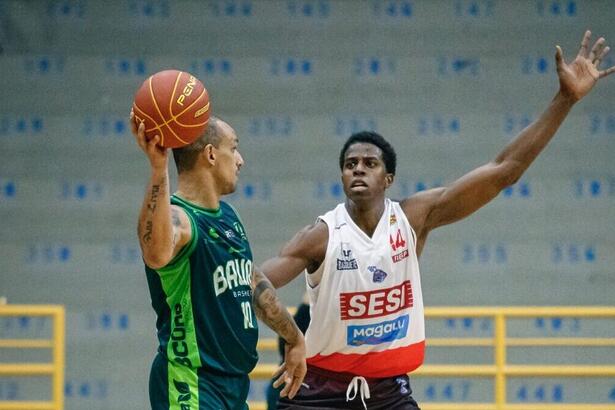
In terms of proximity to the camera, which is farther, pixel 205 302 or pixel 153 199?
pixel 205 302

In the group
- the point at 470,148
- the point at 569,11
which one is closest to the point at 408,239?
the point at 470,148

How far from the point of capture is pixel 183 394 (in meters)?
4.71

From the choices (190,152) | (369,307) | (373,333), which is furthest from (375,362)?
(190,152)

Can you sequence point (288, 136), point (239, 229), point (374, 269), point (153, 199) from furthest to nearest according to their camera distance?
point (288, 136)
point (374, 269)
point (239, 229)
point (153, 199)

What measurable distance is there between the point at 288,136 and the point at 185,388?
604 cm

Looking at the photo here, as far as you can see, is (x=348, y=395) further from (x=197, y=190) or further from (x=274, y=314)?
(x=197, y=190)

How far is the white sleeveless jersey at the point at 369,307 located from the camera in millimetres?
6293

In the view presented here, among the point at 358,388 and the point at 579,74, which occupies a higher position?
the point at 579,74

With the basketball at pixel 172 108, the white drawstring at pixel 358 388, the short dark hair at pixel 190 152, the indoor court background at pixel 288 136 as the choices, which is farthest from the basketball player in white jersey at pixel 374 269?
the indoor court background at pixel 288 136

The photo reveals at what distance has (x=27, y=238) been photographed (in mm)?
10594

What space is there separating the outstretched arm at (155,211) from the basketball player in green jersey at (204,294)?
103mm

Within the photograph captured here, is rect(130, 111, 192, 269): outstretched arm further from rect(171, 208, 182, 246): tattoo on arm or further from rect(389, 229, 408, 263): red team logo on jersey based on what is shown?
rect(389, 229, 408, 263): red team logo on jersey

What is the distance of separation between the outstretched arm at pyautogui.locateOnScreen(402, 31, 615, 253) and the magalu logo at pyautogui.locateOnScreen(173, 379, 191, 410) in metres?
2.15

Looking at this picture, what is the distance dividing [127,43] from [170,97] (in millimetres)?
6374
